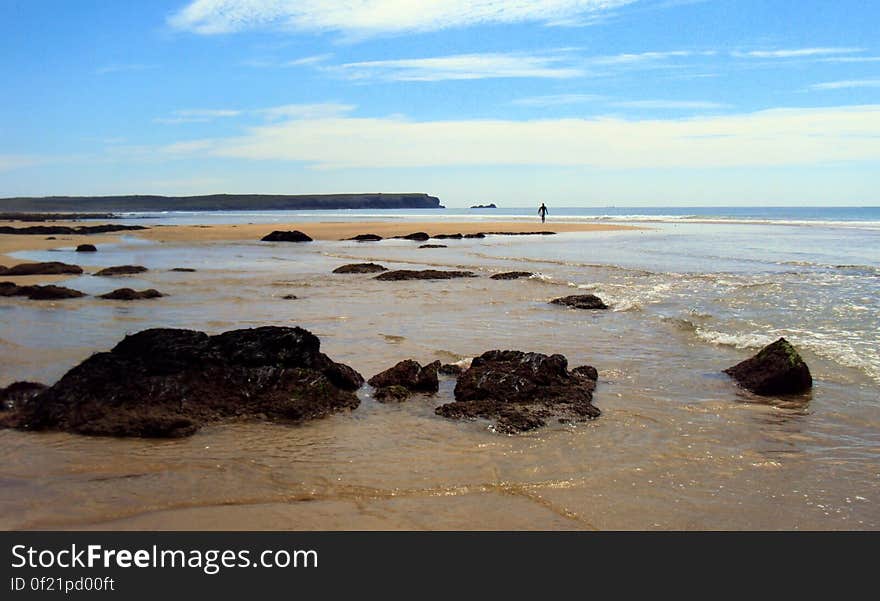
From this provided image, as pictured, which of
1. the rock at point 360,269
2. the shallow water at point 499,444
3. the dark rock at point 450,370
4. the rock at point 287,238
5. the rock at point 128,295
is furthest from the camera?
the rock at point 287,238

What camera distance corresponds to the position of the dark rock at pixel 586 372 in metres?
9.15

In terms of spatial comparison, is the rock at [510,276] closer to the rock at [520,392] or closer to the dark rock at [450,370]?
the dark rock at [450,370]

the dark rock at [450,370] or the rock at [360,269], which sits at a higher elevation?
the rock at [360,269]

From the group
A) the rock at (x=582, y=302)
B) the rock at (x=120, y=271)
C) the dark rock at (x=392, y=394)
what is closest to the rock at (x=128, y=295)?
the rock at (x=120, y=271)

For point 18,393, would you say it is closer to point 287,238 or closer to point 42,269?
point 42,269

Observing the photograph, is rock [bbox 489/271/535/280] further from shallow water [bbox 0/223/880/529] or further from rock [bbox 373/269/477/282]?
shallow water [bbox 0/223/880/529]

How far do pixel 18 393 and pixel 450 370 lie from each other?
5.04m

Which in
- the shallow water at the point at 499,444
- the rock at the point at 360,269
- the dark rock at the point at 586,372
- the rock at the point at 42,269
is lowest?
the shallow water at the point at 499,444

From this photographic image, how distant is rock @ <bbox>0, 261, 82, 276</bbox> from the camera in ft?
74.2

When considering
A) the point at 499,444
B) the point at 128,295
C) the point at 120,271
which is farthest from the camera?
the point at 120,271

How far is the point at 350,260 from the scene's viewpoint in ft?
101

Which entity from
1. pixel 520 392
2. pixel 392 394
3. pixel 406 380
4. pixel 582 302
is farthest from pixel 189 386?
pixel 582 302

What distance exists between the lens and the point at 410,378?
8672 mm
